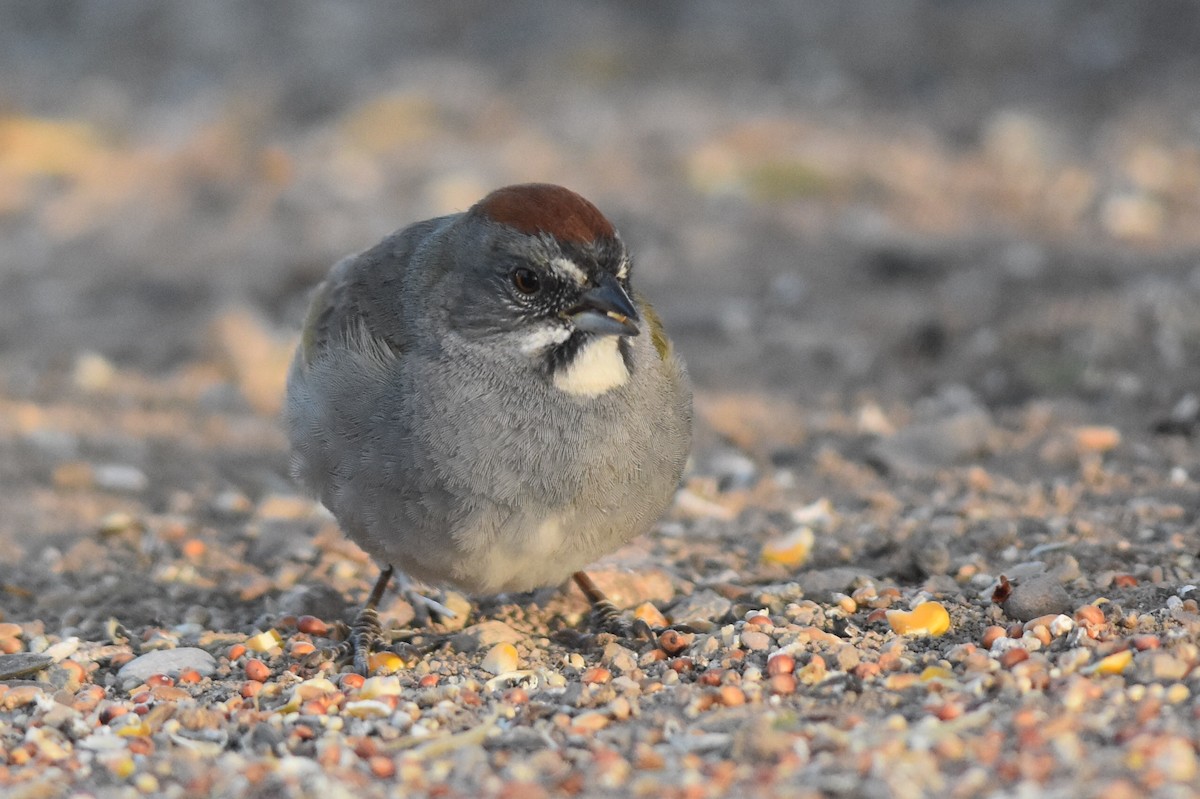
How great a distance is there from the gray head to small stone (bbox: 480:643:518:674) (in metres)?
0.80

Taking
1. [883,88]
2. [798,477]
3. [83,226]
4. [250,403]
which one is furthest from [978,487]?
[83,226]

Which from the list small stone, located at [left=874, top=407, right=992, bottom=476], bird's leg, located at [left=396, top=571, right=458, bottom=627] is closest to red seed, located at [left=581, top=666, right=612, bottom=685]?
bird's leg, located at [left=396, top=571, right=458, bottom=627]

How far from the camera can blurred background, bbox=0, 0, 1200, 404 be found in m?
7.78

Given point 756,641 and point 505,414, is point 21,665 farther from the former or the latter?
point 756,641

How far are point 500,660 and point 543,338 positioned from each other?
97 cm

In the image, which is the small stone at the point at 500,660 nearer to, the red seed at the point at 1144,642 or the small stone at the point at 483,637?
the small stone at the point at 483,637

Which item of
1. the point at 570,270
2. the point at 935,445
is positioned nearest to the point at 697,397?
the point at 935,445

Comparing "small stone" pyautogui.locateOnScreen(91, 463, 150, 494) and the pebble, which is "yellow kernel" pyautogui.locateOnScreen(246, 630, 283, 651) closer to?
the pebble

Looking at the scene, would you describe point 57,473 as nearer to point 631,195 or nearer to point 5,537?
point 5,537

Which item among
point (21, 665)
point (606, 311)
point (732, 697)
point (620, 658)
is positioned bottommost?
point (21, 665)

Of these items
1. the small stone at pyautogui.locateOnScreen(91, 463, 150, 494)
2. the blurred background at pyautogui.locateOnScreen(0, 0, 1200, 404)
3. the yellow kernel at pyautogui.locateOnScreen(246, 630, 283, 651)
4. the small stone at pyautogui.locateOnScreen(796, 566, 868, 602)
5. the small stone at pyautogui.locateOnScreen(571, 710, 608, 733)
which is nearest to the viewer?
the small stone at pyautogui.locateOnScreen(571, 710, 608, 733)

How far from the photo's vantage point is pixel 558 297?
461 cm

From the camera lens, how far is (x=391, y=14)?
12.5 meters

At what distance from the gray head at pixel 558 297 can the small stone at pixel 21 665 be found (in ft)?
5.36
